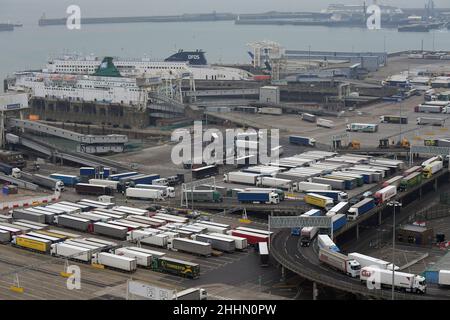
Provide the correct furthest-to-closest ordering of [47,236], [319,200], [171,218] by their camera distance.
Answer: [319,200]
[171,218]
[47,236]

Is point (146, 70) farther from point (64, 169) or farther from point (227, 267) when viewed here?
point (227, 267)

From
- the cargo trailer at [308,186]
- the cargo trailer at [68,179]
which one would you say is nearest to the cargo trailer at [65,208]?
the cargo trailer at [68,179]

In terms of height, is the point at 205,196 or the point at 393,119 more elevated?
the point at 393,119

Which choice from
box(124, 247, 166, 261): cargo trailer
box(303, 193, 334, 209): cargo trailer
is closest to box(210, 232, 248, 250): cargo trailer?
box(124, 247, 166, 261): cargo trailer

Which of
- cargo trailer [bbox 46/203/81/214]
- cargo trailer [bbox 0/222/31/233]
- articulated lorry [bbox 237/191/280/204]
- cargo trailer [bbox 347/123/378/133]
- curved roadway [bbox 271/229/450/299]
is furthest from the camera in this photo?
cargo trailer [bbox 347/123/378/133]

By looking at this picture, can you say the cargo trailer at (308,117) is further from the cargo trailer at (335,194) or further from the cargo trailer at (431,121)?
the cargo trailer at (335,194)

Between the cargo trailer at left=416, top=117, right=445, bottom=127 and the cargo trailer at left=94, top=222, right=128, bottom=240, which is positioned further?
the cargo trailer at left=416, top=117, right=445, bottom=127

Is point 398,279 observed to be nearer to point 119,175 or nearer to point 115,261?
point 115,261

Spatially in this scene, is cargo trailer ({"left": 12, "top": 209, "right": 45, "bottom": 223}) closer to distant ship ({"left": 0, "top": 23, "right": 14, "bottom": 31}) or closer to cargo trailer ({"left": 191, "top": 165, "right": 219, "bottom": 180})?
cargo trailer ({"left": 191, "top": 165, "right": 219, "bottom": 180})

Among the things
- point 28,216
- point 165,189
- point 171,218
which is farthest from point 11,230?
point 165,189
